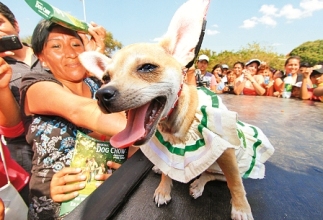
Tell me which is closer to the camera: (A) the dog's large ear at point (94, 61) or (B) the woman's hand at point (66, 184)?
(B) the woman's hand at point (66, 184)

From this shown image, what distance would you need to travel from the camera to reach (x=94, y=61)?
1395 mm

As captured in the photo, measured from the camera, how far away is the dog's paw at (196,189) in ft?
3.56

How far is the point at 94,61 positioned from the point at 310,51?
43814 mm

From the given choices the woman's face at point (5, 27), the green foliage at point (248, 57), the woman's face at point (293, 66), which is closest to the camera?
the woman's face at point (5, 27)

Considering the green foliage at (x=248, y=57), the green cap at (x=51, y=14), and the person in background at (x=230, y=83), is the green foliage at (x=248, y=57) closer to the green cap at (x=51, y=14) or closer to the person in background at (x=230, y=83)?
the person in background at (x=230, y=83)

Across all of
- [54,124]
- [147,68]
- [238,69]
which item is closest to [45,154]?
[54,124]

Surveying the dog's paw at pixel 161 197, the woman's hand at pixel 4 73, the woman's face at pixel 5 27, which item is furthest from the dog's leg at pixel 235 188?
the woman's face at pixel 5 27

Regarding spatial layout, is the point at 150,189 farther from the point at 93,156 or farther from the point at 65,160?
the point at 65,160

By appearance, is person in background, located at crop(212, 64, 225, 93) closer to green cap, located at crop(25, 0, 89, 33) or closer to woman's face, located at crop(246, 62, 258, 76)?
woman's face, located at crop(246, 62, 258, 76)

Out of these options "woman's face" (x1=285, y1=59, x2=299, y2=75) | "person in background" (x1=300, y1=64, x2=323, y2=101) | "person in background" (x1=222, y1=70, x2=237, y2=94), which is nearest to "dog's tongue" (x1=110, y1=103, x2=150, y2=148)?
"person in background" (x1=300, y1=64, x2=323, y2=101)

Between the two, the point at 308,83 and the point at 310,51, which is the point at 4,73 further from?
the point at 310,51

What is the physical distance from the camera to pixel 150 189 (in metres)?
1.23

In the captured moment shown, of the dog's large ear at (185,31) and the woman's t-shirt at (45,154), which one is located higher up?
the dog's large ear at (185,31)

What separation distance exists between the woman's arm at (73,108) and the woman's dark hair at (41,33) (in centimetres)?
42
